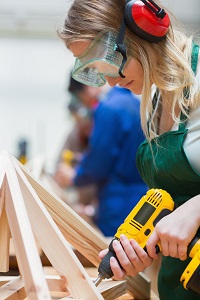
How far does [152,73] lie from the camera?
1432 mm

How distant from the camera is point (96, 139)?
3.44 m

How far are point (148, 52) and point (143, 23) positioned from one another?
0.22ft

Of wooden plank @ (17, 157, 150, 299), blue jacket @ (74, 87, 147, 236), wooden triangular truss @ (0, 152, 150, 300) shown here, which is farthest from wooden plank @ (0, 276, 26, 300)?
blue jacket @ (74, 87, 147, 236)

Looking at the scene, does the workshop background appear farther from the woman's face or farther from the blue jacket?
the woman's face

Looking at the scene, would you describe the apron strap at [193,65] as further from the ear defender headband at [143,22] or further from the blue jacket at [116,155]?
the blue jacket at [116,155]

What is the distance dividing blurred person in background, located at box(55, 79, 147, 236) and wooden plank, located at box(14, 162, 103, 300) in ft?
6.37

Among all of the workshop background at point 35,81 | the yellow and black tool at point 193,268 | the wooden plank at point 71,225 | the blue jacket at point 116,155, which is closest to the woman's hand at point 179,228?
the yellow and black tool at point 193,268

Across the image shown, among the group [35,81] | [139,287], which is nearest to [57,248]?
[139,287]

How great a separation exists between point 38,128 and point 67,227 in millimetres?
5768

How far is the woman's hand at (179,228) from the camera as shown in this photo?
1.29 metres

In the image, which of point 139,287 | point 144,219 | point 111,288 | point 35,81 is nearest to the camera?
point 144,219

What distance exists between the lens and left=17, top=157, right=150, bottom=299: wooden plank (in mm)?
1421

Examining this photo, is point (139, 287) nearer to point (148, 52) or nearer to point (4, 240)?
point (4, 240)

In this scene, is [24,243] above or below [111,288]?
above
